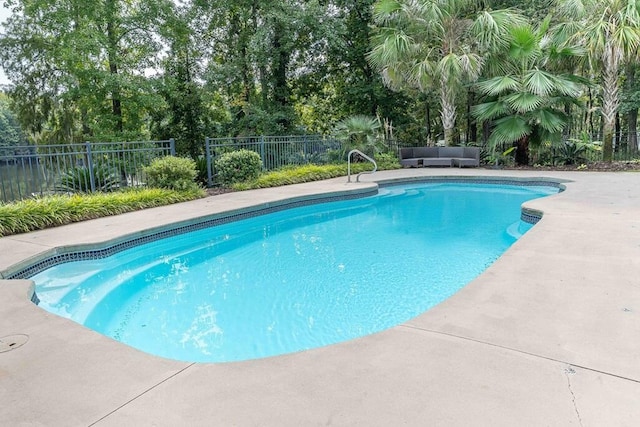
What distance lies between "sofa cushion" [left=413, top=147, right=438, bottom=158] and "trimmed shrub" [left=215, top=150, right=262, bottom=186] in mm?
6085

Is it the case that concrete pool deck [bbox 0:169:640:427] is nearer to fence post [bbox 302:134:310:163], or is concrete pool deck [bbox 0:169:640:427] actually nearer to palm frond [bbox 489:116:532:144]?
palm frond [bbox 489:116:532:144]

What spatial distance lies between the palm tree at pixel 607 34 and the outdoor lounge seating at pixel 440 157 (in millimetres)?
3403

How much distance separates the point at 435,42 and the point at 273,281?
10.8 m

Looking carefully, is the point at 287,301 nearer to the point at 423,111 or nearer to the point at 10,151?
the point at 10,151

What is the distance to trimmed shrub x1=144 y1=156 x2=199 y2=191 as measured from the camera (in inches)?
301

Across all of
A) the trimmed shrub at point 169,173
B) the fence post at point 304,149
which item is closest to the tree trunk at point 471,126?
the fence post at point 304,149

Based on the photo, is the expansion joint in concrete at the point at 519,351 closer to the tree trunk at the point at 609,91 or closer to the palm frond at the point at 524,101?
the palm frond at the point at 524,101

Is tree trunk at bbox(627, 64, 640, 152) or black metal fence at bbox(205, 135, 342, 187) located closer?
black metal fence at bbox(205, 135, 342, 187)

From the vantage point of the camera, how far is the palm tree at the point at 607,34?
965cm

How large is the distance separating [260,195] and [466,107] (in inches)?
482

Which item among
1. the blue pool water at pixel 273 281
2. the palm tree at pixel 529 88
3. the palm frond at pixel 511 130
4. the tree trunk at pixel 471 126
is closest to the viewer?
the blue pool water at pixel 273 281

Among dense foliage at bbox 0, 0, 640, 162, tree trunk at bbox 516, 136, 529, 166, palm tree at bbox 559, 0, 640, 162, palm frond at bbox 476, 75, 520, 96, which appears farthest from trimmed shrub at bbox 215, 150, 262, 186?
palm tree at bbox 559, 0, 640, 162

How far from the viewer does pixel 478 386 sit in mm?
1766

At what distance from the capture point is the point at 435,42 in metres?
12.4
